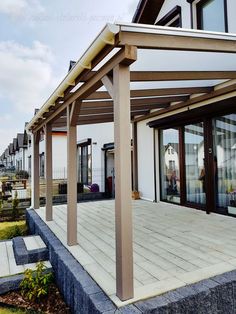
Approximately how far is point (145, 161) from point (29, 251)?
5374 millimetres

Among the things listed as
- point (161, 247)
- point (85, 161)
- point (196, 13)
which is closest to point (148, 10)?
point (196, 13)

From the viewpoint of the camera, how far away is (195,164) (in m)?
7.15

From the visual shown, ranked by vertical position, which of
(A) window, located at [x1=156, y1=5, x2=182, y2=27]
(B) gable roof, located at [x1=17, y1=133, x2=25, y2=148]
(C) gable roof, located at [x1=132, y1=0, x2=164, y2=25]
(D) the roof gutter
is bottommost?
(D) the roof gutter

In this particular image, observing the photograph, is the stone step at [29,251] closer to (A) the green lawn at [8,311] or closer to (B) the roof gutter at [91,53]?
(A) the green lawn at [8,311]

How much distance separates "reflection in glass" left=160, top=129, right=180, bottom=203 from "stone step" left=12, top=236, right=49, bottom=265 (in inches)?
171

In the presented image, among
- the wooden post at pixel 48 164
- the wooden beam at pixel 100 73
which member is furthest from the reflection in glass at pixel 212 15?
the wooden post at pixel 48 164

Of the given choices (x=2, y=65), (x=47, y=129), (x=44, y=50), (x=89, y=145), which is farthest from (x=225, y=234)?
(x=2, y=65)

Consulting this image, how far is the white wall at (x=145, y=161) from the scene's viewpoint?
879 cm

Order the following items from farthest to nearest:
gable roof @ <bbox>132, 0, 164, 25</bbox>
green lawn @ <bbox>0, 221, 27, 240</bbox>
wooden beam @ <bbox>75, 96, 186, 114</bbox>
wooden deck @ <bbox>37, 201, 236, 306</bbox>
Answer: gable roof @ <bbox>132, 0, 164, 25</bbox>, green lawn @ <bbox>0, 221, 27, 240</bbox>, wooden beam @ <bbox>75, 96, 186, 114</bbox>, wooden deck @ <bbox>37, 201, 236, 306</bbox>

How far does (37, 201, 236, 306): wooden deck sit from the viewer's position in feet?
10.2

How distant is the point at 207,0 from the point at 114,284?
7039 millimetres

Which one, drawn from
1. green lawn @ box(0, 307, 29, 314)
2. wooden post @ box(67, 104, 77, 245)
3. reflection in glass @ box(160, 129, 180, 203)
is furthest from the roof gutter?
reflection in glass @ box(160, 129, 180, 203)

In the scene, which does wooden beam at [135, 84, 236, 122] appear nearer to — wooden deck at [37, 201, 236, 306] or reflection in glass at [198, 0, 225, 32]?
reflection in glass at [198, 0, 225, 32]

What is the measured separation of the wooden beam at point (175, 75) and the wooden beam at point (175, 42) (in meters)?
0.49
